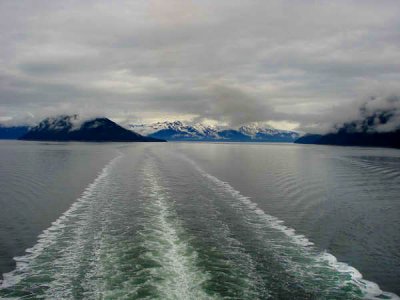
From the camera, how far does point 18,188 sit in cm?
4872

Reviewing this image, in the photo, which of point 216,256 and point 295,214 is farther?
point 295,214

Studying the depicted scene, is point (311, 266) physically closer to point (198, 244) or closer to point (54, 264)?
point (198, 244)

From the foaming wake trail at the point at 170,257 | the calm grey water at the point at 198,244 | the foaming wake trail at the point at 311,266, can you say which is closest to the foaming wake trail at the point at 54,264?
the calm grey water at the point at 198,244

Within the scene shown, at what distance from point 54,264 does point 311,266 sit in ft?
46.2

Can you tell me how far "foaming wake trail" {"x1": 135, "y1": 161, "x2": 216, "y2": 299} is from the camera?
55.8ft

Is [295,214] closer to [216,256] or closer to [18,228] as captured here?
[216,256]

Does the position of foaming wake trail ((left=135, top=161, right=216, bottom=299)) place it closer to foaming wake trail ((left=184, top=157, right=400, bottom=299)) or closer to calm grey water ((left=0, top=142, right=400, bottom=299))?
calm grey water ((left=0, top=142, right=400, bottom=299))

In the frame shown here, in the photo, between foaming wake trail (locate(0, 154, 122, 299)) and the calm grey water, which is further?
the calm grey water

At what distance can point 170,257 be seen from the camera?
21.2 metres

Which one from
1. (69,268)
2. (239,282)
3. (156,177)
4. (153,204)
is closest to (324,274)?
(239,282)

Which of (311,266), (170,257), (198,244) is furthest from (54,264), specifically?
(311,266)

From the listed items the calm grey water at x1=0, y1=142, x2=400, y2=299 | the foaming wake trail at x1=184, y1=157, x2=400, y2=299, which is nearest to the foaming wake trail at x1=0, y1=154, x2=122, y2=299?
the calm grey water at x1=0, y1=142, x2=400, y2=299

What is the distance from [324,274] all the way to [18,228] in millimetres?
22318

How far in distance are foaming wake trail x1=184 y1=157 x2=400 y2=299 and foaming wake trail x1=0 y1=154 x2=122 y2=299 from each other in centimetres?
1098
